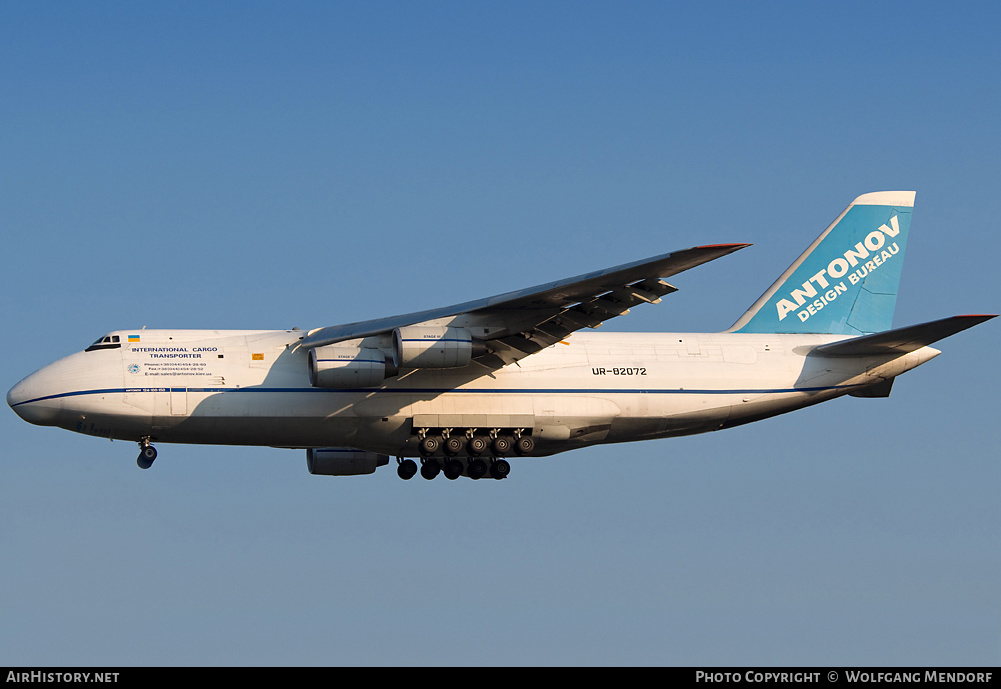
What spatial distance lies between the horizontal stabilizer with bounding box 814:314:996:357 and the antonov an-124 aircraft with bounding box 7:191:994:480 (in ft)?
0.14

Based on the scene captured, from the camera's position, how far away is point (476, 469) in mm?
28688

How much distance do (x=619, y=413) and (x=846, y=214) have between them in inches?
297

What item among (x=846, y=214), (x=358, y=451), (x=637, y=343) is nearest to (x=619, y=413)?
(x=637, y=343)

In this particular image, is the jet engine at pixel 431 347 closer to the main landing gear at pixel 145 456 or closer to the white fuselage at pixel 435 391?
the white fuselage at pixel 435 391

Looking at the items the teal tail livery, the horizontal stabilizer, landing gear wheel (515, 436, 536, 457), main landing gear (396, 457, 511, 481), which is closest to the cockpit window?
main landing gear (396, 457, 511, 481)

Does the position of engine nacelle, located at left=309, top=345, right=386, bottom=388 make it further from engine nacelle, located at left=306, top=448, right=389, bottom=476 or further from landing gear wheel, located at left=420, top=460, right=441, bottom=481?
engine nacelle, located at left=306, top=448, right=389, bottom=476

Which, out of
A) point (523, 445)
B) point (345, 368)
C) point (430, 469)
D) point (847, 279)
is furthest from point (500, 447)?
point (847, 279)

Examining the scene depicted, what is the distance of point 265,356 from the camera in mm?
27109

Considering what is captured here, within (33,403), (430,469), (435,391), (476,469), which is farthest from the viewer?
(430,469)

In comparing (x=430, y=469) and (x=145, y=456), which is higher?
(x=145, y=456)

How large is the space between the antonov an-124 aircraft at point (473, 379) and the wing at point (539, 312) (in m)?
0.04

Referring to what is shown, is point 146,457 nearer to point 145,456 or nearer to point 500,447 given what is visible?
point 145,456

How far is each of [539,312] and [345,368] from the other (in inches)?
139
